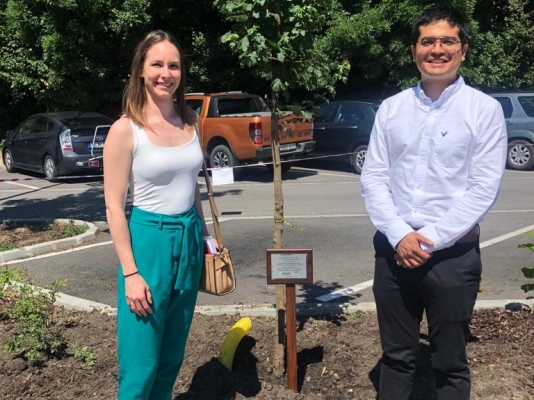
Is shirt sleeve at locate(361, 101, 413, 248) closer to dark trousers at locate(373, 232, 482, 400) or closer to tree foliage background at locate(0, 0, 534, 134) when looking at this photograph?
dark trousers at locate(373, 232, 482, 400)

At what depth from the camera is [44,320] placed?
4.30 metres

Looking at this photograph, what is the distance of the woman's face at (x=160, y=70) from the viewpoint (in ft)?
9.11

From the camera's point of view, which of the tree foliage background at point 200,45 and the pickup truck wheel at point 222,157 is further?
the tree foliage background at point 200,45

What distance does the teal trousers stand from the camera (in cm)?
278

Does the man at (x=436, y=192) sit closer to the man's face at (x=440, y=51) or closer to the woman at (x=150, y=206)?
the man's face at (x=440, y=51)

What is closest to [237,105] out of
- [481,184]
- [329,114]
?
[329,114]

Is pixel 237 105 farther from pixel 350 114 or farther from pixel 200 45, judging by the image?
pixel 200 45

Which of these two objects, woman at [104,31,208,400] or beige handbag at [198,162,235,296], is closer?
woman at [104,31,208,400]

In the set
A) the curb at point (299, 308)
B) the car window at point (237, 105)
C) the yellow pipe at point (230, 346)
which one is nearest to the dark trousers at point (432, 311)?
the yellow pipe at point (230, 346)

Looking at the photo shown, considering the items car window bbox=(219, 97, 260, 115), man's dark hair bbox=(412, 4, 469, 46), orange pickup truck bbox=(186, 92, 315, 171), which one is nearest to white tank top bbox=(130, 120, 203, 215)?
man's dark hair bbox=(412, 4, 469, 46)

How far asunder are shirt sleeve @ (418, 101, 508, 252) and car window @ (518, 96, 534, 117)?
13.3m

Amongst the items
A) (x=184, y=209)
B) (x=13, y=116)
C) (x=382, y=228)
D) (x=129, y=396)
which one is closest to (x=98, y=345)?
(x=129, y=396)

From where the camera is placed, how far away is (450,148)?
2676mm

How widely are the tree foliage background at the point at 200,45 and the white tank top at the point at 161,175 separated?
13.4 meters
